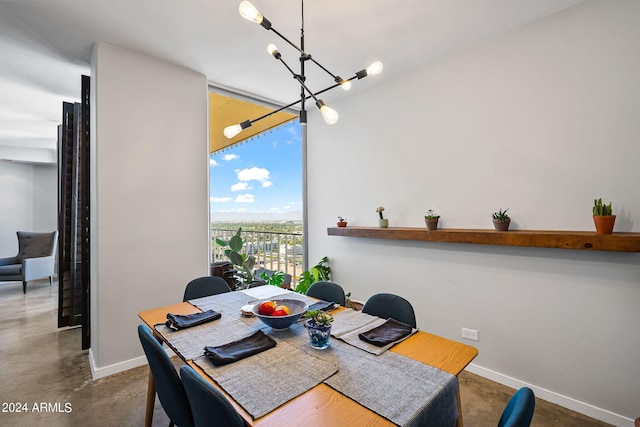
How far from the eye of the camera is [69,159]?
3420 mm

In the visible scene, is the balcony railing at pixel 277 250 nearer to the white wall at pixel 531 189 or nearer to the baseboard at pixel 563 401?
the white wall at pixel 531 189

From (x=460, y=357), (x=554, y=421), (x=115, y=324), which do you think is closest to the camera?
(x=460, y=357)

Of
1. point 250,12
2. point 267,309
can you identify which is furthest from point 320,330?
point 250,12

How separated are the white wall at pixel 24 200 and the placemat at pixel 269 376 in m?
7.24

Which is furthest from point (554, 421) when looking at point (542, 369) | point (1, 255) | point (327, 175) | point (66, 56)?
point (1, 255)

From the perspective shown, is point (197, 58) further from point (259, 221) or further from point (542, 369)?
point (542, 369)

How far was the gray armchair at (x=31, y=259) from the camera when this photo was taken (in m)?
4.76

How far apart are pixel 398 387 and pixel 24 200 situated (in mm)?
Answer: 8023

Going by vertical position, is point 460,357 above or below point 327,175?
below

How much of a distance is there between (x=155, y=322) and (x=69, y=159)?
9.64 ft

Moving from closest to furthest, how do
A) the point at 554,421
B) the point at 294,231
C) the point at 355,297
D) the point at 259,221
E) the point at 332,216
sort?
1. the point at 554,421
2. the point at 355,297
3. the point at 332,216
4. the point at 294,231
5. the point at 259,221

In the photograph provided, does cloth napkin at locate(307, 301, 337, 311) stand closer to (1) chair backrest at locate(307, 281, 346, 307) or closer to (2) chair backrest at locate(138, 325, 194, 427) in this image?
(1) chair backrest at locate(307, 281, 346, 307)

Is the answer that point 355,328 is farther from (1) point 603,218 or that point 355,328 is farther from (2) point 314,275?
(2) point 314,275

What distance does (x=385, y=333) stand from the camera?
1.45 meters
